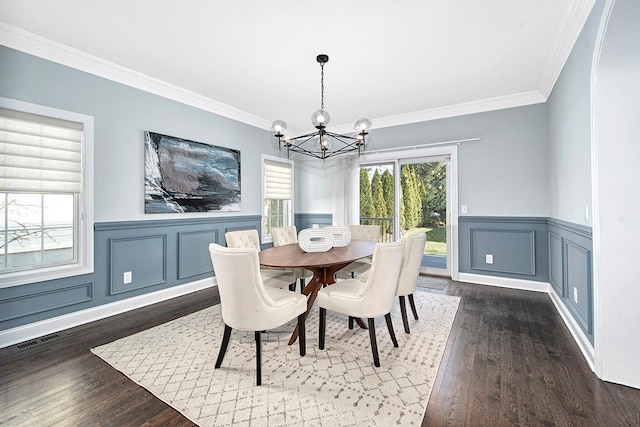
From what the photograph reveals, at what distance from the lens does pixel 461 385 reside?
1.86m

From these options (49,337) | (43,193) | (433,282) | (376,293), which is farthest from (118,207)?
(433,282)

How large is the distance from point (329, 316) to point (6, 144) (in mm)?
3284

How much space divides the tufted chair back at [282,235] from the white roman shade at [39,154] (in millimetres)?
2057

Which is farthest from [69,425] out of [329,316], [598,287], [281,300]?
[598,287]

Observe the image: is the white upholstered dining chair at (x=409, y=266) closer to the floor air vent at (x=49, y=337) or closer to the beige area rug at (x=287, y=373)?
the beige area rug at (x=287, y=373)

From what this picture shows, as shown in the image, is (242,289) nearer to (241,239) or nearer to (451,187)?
(241,239)

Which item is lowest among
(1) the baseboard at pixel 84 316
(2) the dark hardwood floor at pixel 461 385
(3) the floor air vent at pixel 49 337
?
(2) the dark hardwood floor at pixel 461 385

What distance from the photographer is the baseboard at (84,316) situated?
244cm

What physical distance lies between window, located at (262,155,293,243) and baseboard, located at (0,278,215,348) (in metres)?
1.74

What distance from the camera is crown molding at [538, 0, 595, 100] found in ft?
6.94

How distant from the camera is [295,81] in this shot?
3.43 m

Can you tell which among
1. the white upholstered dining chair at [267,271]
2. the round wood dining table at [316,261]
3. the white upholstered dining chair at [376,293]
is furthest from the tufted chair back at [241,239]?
the white upholstered dining chair at [376,293]

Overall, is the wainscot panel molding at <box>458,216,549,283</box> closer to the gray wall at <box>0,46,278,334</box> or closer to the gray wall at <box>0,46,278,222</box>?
the gray wall at <box>0,46,278,334</box>

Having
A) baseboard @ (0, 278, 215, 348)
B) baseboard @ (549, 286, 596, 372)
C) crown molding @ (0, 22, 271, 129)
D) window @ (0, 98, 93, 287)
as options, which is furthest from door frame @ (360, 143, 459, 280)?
window @ (0, 98, 93, 287)
